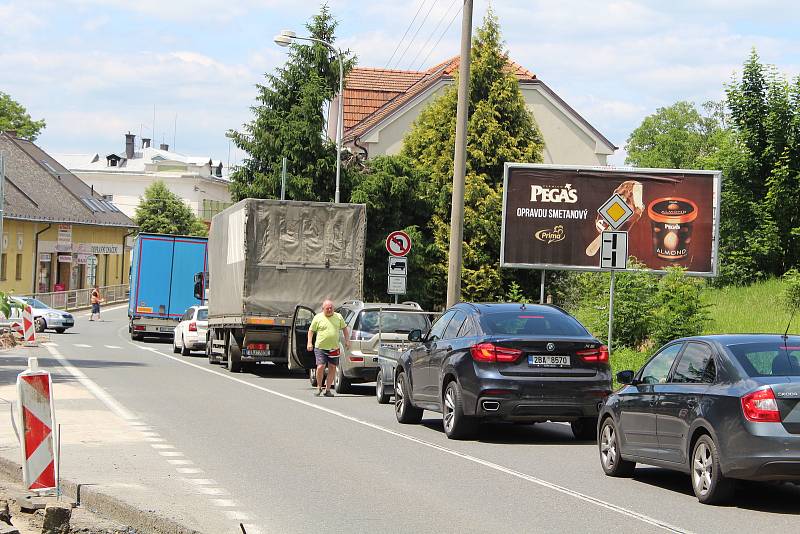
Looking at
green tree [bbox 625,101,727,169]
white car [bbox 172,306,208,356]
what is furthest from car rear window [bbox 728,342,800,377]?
green tree [bbox 625,101,727,169]

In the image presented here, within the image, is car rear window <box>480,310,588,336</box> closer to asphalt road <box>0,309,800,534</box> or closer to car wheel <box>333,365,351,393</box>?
asphalt road <box>0,309,800,534</box>

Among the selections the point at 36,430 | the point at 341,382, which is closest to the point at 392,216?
the point at 341,382

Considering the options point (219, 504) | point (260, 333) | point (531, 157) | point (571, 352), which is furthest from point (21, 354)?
point (219, 504)

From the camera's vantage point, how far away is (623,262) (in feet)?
67.7

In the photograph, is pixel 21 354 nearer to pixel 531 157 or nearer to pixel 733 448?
pixel 531 157

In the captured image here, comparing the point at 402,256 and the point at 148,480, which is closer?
the point at 148,480

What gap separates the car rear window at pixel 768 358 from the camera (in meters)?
10.3

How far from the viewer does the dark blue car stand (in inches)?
389

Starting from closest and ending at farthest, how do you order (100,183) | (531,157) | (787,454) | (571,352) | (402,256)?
(787,454)
(571,352)
(402,256)
(531,157)
(100,183)

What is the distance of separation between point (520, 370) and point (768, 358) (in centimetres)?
485

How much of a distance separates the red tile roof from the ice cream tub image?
81.2 feet

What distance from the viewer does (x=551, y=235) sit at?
37.0 meters

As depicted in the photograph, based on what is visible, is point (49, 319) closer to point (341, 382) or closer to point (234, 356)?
point (234, 356)

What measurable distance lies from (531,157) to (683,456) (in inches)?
1492
